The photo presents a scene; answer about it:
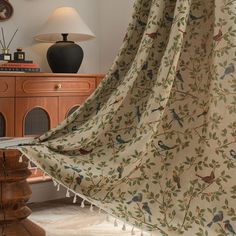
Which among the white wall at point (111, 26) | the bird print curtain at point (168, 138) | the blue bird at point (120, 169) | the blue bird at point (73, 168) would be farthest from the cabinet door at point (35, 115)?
the blue bird at point (120, 169)

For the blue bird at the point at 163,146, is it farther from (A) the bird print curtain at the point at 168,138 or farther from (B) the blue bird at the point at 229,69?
(B) the blue bird at the point at 229,69

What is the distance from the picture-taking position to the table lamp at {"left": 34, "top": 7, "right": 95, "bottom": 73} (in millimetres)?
3125

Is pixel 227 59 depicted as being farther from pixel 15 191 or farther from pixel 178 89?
pixel 15 191

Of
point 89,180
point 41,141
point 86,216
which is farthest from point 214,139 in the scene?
point 86,216

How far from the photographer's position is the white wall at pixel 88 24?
3250 millimetres

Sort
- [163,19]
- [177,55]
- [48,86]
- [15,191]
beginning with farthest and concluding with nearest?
[48,86], [15,191], [163,19], [177,55]

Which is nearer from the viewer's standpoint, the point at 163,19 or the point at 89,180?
the point at 89,180

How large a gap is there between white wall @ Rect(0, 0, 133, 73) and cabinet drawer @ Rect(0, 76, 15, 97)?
462mm

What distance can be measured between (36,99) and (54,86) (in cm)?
15

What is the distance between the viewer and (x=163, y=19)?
4.88ft

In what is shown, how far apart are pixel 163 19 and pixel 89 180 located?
55 cm

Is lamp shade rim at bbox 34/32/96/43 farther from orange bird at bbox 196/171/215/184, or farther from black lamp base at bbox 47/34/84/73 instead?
orange bird at bbox 196/171/215/184

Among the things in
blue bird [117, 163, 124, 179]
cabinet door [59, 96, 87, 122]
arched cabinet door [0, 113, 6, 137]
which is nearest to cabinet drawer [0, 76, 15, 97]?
arched cabinet door [0, 113, 6, 137]

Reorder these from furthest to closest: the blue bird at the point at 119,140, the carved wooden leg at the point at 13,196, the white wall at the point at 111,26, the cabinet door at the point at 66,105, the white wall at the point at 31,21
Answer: the white wall at the point at 111,26 → the white wall at the point at 31,21 → the cabinet door at the point at 66,105 → the carved wooden leg at the point at 13,196 → the blue bird at the point at 119,140
